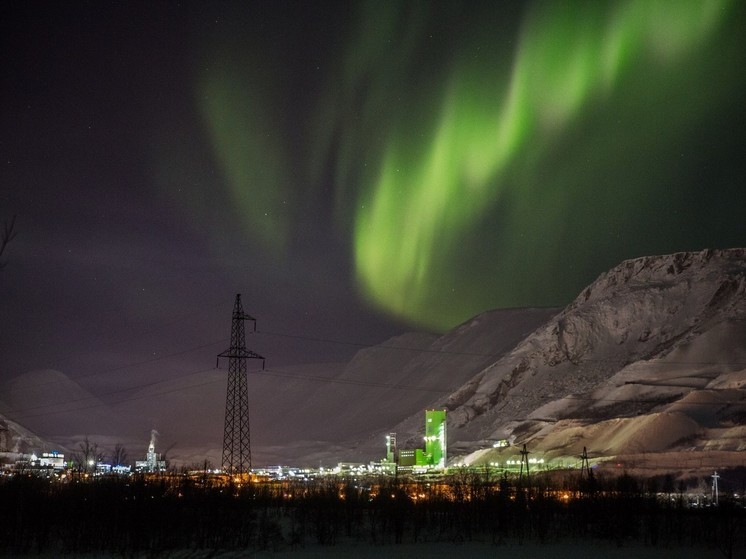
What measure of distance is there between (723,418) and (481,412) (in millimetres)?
64295

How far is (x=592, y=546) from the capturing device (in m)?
34.2

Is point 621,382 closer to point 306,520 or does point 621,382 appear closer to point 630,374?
point 630,374

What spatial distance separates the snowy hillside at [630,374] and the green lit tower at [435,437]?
533 centimetres

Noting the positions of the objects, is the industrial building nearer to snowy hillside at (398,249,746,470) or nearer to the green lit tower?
the green lit tower

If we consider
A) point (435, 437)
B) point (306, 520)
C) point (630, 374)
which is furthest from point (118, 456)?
point (630, 374)

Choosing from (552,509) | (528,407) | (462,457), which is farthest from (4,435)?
(552,509)

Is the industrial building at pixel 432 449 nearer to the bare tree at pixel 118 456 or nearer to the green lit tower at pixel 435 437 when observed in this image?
the green lit tower at pixel 435 437

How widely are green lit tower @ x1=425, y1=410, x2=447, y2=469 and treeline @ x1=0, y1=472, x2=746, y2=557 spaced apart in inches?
2769

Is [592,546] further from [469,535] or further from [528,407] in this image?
[528,407]

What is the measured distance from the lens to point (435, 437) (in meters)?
114

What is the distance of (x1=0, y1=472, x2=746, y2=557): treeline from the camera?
3238 centimetres

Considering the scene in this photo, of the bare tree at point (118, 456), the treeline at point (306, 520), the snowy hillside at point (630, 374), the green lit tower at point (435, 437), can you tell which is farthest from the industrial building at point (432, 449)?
the treeline at point (306, 520)

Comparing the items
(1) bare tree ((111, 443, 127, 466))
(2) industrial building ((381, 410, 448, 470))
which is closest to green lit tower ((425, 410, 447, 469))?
(2) industrial building ((381, 410, 448, 470))

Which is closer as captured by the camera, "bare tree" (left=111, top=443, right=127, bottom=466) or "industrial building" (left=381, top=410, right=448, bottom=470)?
"bare tree" (left=111, top=443, right=127, bottom=466)
